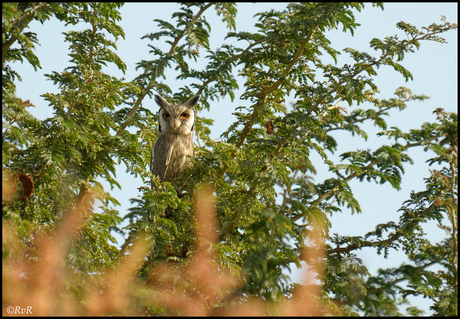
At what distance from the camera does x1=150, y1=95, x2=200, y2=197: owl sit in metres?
5.98

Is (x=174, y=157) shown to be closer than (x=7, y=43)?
No

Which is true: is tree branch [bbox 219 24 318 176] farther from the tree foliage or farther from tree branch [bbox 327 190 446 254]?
tree branch [bbox 327 190 446 254]

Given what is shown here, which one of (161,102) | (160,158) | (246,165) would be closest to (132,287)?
(246,165)

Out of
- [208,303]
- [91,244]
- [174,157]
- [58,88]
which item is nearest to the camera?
[208,303]

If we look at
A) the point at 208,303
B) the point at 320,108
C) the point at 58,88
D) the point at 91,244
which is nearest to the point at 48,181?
the point at 91,244

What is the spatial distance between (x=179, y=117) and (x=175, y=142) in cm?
37

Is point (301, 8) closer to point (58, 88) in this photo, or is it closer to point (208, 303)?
point (58, 88)

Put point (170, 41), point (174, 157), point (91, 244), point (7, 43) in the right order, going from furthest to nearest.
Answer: point (174, 157) < point (170, 41) < point (91, 244) < point (7, 43)

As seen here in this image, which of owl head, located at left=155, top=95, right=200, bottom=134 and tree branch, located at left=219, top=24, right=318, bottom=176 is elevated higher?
owl head, located at left=155, top=95, right=200, bottom=134

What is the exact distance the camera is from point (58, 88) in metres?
3.98

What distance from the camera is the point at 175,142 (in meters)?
6.12

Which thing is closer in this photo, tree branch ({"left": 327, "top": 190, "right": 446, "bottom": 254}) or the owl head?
tree branch ({"left": 327, "top": 190, "right": 446, "bottom": 254})

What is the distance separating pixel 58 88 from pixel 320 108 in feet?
8.12

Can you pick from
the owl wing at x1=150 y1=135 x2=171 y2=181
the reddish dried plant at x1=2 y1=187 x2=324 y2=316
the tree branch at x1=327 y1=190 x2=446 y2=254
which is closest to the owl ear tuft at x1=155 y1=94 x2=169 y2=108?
the owl wing at x1=150 y1=135 x2=171 y2=181
